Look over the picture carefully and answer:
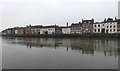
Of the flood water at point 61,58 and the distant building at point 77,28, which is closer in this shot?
the flood water at point 61,58

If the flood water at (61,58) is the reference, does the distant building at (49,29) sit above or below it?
above

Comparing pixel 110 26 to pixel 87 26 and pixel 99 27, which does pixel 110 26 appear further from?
pixel 87 26

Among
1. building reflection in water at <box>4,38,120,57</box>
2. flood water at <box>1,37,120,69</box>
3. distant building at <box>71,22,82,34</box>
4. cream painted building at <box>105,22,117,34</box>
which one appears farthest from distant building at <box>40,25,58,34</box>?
flood water at <box>1,37,120,69</box>

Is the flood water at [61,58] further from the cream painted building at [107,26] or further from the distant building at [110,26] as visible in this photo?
the cream painted building at [107,26]

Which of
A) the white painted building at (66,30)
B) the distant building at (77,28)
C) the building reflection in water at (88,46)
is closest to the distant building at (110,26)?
the distant building at (77,28)

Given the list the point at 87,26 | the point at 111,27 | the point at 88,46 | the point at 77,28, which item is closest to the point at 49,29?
the point at 77,28

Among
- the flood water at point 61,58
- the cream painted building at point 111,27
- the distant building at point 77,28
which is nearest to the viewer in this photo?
the flood water at point 61,58

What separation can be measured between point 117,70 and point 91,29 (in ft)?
186

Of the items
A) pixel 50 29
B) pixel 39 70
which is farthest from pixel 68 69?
pixel 50 29

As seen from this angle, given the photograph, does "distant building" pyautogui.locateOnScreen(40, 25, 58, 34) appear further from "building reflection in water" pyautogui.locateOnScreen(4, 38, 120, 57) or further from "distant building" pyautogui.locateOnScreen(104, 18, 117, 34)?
"building reflection in water" pyautogui.locateOnScreen(4, 38, 120, 57)

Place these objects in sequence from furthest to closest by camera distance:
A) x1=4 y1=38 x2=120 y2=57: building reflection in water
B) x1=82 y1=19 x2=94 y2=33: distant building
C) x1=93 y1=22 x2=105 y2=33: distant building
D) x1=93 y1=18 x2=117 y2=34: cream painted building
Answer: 1. x1=82 y1=19 x2=94 y2=33: distant building
2. x1=93 y1=22 x2=105 y2=33: distant building
3. x1=93 y1=18 x2=117 y2=34: cream painted building
4. x1=4 y1=38 x2=120 y2=57: building reflection in water

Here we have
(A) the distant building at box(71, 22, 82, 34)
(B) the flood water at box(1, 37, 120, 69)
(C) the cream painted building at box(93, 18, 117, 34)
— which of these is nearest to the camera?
(B) the flood water at box(1, 37, 120, 69)

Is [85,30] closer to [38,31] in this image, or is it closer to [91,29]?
[91,29]

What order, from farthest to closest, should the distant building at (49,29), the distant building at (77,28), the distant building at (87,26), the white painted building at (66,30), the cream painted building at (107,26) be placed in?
the distant building at (49,29), the white painted building at (66,30), the distant building at (77,28), the distant building at (87,26), the cream painted building at (107,26)
